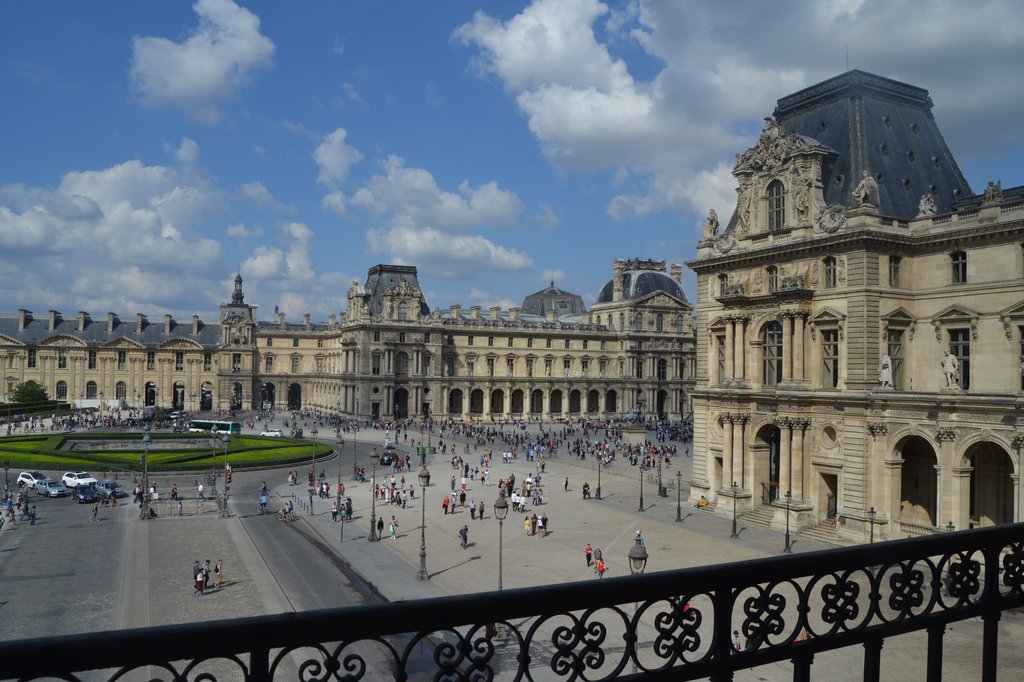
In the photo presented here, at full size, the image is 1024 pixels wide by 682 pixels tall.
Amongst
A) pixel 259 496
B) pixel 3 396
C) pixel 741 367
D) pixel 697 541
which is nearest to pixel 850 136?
pixel 741 367

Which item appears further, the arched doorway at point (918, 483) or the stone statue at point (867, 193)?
the stone statue at point (867, 193)

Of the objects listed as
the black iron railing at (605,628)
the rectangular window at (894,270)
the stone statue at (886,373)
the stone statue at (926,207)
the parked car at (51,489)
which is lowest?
the parked car at (51,489)

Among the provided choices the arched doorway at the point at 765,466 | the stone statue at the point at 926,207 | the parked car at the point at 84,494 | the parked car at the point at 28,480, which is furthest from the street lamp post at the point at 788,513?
the parked car at the point at 28,480

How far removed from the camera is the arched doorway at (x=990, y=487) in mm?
34500

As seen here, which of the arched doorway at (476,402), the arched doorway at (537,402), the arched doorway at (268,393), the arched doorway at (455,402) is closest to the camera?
the arched doorway at (455,402)

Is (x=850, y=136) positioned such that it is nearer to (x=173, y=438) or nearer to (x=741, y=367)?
(x=741, y=367)

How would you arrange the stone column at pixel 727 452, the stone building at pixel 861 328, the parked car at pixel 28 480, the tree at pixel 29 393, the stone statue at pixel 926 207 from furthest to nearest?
1. the tree at pixel 29 393
2. the parked car at pixel 28 480
3. the stone column at pixel 727 452
4. the stone statue at pixel 926 207
5. the stone building at pixel 861 328

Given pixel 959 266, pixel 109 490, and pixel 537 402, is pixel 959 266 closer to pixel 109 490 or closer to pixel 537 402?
pixel 109 490

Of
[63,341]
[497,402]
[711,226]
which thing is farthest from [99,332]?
[711,226]

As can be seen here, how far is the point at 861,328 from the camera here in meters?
37.1

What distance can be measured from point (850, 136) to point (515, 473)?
32.8 meters

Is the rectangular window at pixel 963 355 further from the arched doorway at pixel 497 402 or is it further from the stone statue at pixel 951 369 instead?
the arched doorway at pixel 497 402

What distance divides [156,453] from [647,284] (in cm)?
7270

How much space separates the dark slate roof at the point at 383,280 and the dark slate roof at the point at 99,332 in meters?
29.8
